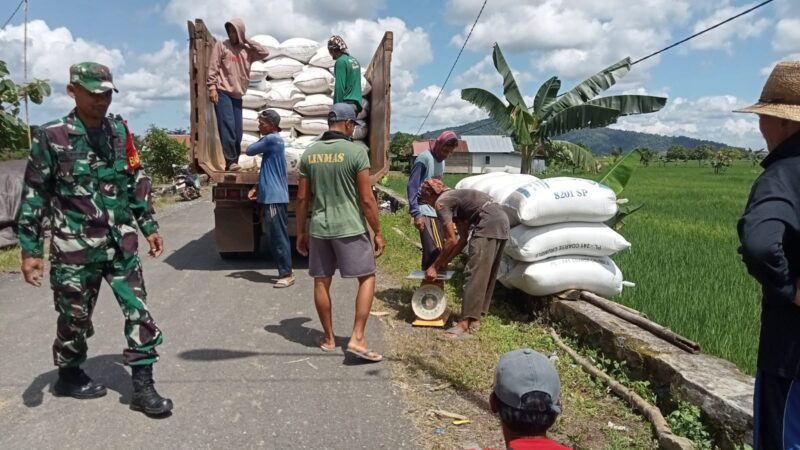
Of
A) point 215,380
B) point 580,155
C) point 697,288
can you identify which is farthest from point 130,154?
point 580,155

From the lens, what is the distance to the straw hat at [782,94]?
2033 mm

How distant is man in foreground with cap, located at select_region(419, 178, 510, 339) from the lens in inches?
204

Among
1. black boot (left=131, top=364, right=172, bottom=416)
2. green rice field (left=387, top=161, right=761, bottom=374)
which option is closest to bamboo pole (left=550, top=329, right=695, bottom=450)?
green rice field (left=387, top=161, right=761, bottom=374)

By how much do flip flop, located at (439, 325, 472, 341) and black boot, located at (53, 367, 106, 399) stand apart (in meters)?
2.56

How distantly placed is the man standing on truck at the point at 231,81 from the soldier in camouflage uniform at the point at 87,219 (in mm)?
3959

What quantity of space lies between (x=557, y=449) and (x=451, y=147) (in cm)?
459

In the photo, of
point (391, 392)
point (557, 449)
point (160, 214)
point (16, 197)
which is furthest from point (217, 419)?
point (160, 214)

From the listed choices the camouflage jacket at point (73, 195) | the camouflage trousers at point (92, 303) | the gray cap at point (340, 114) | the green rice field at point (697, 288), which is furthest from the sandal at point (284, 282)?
the green rice field at point (697, 288)

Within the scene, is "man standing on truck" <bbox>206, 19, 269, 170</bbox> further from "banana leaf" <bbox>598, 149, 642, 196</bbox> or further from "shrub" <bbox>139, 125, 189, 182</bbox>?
"shrub" <bbox>139, 125, 189, 182</bbox>

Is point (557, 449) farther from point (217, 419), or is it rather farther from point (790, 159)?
point (217, 419)

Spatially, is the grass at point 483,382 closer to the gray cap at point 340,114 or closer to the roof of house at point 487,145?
the gray cap at point 340,114

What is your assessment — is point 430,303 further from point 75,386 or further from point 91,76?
point 91,76

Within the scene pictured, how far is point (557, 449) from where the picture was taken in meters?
1.71

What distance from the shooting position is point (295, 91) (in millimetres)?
8648
